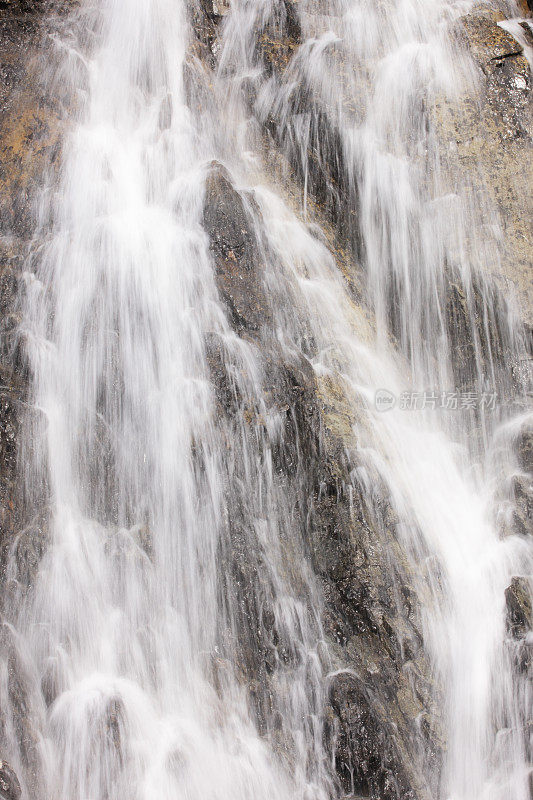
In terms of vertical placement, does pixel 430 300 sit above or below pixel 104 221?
below

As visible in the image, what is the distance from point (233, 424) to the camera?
6676 millimetres

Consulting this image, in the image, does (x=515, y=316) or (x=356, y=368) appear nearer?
(x=356, y=368)

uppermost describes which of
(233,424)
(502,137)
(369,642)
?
(502,137)

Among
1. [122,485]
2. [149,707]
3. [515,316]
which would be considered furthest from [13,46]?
[149,707]

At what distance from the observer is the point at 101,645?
6.00 meters

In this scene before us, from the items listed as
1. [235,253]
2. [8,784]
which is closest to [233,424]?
[235,253]

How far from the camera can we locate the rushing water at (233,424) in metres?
5.78

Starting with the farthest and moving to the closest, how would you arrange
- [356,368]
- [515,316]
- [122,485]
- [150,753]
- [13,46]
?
[13,46]
[515,316]
[356,368]
[122,485]
[150,753]

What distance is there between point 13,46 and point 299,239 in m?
5.13

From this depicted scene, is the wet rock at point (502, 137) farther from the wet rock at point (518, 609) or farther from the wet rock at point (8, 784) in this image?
the wet rock at point (8, 784)

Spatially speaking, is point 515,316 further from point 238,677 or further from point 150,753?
point 150,753

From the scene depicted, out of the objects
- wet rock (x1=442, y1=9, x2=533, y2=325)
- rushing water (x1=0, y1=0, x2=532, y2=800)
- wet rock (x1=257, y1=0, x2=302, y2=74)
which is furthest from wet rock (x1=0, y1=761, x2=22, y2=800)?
wet rock (x1=257, y1=0, x2=302, y2=74)

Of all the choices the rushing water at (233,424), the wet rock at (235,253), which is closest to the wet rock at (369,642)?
the rushing water at (233,424)

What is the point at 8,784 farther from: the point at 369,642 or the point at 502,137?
the point at 502,137
